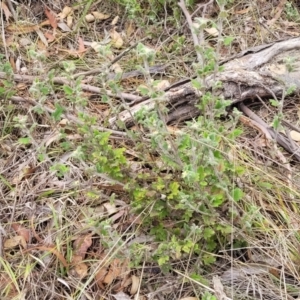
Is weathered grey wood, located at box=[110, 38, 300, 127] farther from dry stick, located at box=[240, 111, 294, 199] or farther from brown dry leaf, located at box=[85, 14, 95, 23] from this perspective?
brown dry leaf, located at box=[85, 14, 95, 23]

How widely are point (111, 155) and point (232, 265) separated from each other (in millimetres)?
565

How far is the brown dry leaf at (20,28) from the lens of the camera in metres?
3.03

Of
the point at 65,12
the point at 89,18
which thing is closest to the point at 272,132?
the point at 89,18

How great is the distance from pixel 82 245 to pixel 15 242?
283mm

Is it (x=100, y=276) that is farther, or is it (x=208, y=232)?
(x=100, y=276)

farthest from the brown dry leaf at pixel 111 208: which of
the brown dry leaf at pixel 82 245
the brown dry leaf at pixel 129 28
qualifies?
the brown dry leaf at pixel 129 28

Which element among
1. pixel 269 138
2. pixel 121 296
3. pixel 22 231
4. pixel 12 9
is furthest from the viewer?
pixel 12 9

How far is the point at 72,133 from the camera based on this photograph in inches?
94.5

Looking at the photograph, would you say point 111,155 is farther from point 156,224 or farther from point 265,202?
point 265,202

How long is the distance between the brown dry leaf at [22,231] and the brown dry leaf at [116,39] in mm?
1206

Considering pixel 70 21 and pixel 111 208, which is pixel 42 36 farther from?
pixel 111 208

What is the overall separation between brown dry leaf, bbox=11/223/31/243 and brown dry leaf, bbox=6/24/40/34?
132 cm

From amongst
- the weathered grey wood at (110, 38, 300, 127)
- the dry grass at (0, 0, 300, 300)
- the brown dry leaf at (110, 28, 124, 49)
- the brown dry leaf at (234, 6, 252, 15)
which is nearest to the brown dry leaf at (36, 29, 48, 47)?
the brown dry leaf at (110, 28, 124, 49)

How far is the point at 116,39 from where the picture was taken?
295 centimetres
